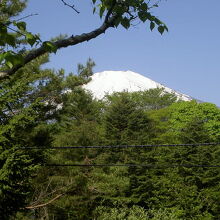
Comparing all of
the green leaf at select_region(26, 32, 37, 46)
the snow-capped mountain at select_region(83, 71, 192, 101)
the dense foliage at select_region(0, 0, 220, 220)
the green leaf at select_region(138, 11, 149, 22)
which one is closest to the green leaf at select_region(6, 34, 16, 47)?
the green leaf at select_region(26, 32, 37, 46)

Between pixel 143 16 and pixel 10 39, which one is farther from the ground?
pixel 143 16

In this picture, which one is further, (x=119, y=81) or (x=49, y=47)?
(x=119, y=81)

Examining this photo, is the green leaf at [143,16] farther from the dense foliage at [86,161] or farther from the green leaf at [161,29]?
the dense foliage at [86,161]

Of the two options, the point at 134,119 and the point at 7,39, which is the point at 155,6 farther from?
the point at 134,119

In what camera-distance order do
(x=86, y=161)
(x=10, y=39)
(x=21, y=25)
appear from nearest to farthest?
(x=10, y=39)
(x=21, y=25)
(x=86, y=161)

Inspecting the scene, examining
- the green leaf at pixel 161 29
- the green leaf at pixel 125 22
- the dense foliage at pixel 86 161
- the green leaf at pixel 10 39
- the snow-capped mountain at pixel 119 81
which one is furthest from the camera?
the snow-capped mountain at pixel 119 81

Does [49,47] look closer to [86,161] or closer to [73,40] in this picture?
[73,40]

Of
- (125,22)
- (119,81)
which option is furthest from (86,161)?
(119,81)

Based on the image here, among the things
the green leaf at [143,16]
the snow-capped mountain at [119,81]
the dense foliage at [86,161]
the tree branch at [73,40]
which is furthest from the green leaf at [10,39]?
the snow-capped mountain at [119,81]

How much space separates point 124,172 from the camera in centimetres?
2211

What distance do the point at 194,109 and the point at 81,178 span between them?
65.9 ft

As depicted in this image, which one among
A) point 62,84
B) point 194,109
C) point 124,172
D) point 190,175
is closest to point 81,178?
point 124,172

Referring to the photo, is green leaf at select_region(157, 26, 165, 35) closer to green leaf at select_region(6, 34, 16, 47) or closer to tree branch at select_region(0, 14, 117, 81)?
tree branch at select_region(0, 14, 117, 81)

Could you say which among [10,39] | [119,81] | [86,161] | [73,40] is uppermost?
[119,81]
